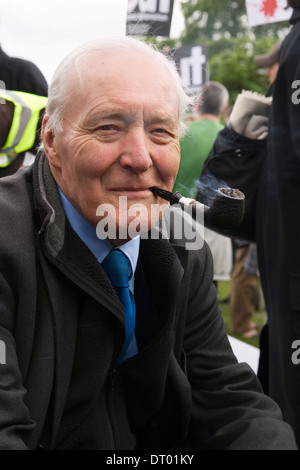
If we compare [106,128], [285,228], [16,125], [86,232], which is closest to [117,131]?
[106,128]

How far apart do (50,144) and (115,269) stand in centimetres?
34

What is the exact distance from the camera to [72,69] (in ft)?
4.83

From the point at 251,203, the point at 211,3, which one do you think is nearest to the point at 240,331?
the point at 251,203

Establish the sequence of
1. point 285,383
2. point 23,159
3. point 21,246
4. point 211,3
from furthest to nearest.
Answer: point 211,3 < point 23,159 < point 285,383 < point 21,246

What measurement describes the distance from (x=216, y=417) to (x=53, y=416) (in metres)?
0.44

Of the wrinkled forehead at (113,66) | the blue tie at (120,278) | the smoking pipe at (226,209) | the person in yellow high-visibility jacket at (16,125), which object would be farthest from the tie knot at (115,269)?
the person in yellow high-visibility jacket at (16,125)

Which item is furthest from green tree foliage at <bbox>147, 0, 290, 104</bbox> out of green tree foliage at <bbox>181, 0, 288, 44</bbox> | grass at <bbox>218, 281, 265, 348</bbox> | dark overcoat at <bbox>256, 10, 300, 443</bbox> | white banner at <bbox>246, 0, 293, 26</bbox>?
dark overcoat at <bbox>256, 10, 300, 443</bbox>

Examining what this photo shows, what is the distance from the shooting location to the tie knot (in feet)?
5.16

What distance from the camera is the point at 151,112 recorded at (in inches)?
57.7

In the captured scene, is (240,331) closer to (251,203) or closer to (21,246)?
(251,203)

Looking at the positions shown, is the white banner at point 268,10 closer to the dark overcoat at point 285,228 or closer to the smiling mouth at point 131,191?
the dark overcoat at point 285,228

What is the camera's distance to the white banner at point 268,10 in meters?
3.70

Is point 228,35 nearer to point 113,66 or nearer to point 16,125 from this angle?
point 16,125

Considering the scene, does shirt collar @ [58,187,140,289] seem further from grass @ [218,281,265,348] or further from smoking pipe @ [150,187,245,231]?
grass @ [218,281,265,348]
